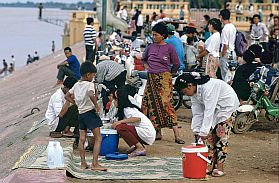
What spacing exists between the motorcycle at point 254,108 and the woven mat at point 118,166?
2.89 metres

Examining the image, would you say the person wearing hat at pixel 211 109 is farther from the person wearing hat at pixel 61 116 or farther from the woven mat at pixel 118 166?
the person wearing hat at pixel 61 116

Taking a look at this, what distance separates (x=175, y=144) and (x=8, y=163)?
267cm

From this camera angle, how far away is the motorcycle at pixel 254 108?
14664 mm

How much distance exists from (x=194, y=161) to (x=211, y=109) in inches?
25.9

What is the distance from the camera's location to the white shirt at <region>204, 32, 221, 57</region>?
14984 millimetres

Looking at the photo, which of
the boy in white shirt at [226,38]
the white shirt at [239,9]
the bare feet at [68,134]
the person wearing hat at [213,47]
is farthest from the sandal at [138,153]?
the white shirt at [239,9]

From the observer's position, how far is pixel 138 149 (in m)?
12.2

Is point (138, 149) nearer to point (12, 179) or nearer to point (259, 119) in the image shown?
point (12, 179)

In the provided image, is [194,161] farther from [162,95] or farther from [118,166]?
[162,95]

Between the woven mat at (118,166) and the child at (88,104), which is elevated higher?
the child at (88,104)

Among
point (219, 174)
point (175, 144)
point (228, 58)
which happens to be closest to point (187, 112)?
point (228, 58)

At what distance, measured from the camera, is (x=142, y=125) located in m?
12.1

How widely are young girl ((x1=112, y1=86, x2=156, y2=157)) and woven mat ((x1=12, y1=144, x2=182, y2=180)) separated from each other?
243 mm

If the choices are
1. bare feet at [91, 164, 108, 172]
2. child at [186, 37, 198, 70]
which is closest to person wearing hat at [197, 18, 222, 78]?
child at [186, 37, 198, 70]
